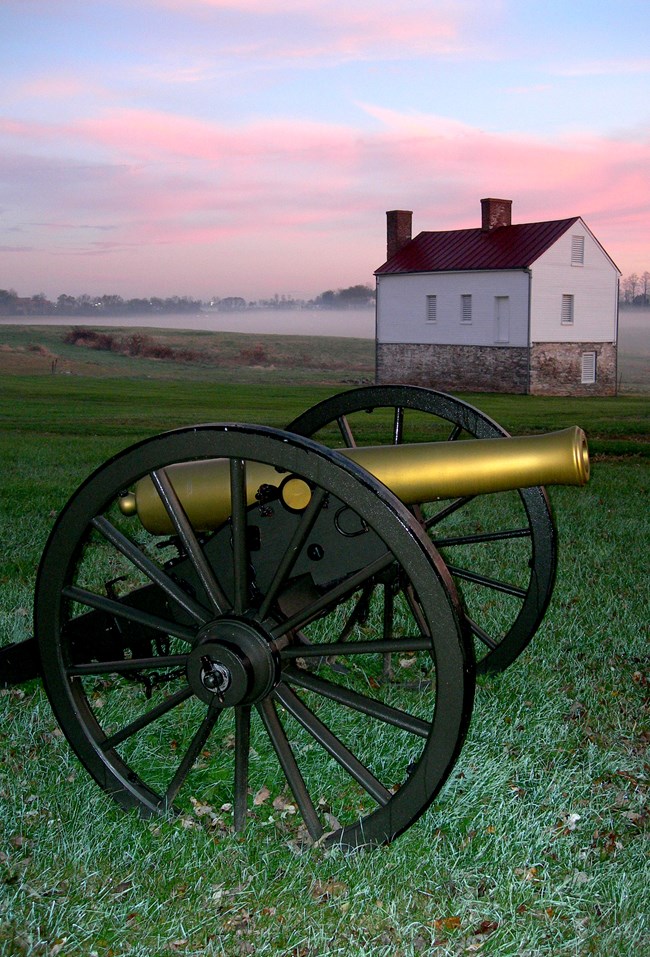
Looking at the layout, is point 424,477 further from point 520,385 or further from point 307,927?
point 520,385

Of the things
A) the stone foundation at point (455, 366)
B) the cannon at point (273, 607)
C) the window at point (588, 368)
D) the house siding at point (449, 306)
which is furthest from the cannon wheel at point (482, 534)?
the window at point (588, 368)

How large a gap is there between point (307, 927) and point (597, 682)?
2.40 m

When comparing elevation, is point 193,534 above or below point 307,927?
above

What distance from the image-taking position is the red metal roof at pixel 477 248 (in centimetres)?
3494

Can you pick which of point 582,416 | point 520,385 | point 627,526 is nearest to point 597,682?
point 627,526

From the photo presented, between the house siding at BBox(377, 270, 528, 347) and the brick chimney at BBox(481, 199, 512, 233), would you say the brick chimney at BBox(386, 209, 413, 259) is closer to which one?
the house siding at BBox(377, 270, 528, 347)

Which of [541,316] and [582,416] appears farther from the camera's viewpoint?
[541,316]

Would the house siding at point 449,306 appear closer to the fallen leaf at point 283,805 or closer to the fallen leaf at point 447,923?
the fallen leaf at point 283,805

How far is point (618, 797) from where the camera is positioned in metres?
3.89

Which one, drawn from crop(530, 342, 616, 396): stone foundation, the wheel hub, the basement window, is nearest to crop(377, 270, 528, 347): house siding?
crop(530, 342, 616, 396): stone foundation

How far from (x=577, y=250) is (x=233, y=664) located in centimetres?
3512

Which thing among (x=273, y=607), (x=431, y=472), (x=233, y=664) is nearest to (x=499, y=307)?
(x=431, y=472)

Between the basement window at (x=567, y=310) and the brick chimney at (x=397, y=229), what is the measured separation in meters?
6.50

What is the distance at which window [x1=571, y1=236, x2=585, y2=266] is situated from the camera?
Result: 118ft
